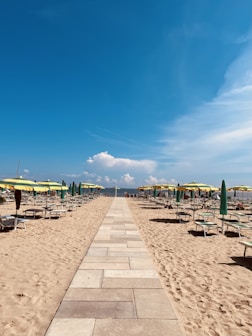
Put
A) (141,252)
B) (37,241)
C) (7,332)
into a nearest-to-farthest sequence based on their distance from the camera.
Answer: (7,332), (141,252), (37,241)

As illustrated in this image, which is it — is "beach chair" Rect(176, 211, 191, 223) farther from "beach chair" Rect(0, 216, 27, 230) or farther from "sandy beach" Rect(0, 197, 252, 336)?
"beach chair" Rect(0, 216, 27, 230)

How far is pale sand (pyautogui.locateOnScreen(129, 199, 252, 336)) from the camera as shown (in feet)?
11.7

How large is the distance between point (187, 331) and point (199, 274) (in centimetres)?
242

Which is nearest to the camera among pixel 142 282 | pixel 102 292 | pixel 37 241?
pixel 102 292

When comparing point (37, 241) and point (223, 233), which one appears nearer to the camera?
point (37, 241)

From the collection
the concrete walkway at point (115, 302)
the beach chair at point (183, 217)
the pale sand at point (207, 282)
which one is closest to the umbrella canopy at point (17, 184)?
the concrete walkway at point (115, 302)

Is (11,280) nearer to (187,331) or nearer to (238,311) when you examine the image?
(187,331)

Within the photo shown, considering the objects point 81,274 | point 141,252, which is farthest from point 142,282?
point 141,252

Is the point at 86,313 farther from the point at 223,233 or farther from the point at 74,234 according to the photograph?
the point at 223,233

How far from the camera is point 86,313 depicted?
3.57m

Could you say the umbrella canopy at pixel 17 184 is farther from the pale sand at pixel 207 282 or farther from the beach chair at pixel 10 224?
the pale sand at pixel 207 282

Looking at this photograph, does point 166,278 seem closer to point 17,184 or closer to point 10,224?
point 17,184

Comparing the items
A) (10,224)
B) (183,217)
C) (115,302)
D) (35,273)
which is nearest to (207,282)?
(115,302)

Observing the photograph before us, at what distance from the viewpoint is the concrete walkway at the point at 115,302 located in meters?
3.21
